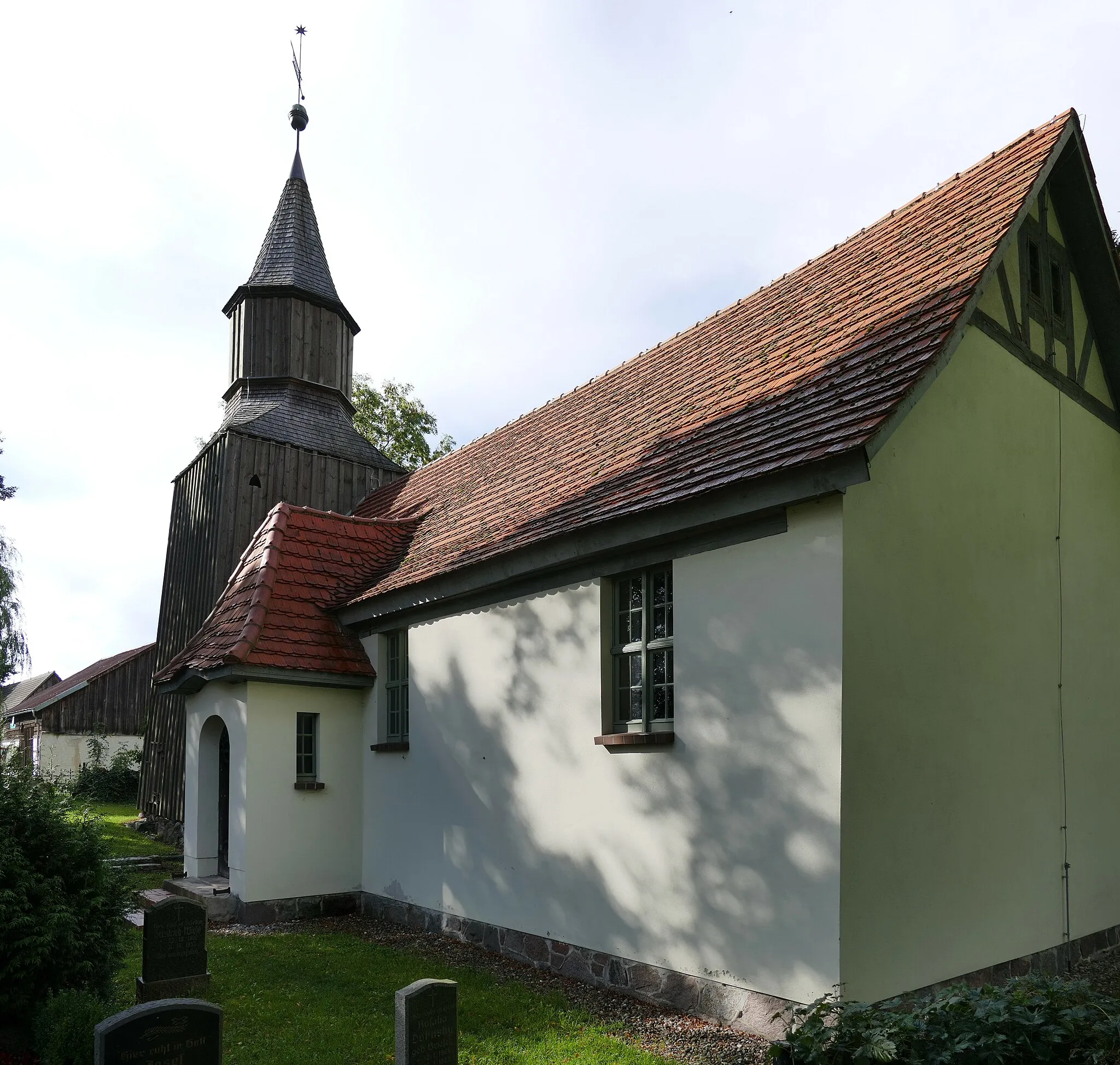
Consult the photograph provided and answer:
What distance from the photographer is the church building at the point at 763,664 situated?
7.18 meters

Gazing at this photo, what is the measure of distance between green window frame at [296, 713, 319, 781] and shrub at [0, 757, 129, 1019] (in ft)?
14.6

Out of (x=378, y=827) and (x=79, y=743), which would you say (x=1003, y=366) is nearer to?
(x=378, y=827)

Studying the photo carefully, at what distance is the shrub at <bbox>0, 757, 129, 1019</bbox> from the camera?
6867 mm

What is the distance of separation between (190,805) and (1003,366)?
39.7 feet

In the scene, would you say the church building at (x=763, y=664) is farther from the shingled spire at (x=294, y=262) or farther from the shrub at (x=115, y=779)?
the shrub at (x=115, y=779)

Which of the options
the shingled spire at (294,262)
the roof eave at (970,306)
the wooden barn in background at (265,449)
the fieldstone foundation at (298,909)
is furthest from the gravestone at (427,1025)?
the shingled spire at (294,262)

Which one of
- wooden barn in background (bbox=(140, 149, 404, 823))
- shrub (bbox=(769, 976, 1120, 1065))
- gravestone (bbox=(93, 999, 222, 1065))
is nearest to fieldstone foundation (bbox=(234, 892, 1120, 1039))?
shrub (bbox=(769, 976, 1120, 1065))

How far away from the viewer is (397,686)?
12.6m

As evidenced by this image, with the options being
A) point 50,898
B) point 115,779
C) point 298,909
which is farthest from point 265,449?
point 115,779

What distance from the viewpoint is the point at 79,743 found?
34938mm

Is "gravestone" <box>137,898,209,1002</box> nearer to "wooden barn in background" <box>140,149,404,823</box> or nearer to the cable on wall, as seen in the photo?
the cable on wall

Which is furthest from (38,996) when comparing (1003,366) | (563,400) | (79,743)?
(79,743)

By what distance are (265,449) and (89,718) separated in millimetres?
22288

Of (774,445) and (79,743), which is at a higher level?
(774,445)
